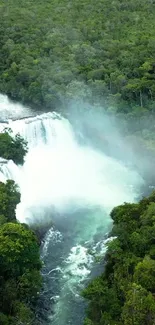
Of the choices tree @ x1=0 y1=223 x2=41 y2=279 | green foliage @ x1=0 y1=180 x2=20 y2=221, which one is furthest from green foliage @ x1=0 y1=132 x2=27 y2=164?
tree @ x1=0 y1=223 x2=41 y2=279

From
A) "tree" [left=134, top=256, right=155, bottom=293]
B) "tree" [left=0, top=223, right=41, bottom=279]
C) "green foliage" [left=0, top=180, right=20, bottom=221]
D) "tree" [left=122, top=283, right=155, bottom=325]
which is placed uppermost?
"green foliage" [left=0, top=180, right=20, bottom=221]

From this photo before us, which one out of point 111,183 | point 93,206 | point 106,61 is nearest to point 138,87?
point 106,61

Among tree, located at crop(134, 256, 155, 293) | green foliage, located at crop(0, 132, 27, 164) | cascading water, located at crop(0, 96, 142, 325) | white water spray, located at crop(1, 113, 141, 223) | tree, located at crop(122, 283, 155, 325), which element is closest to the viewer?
tree, located at crop(122, 283, 155, 325)

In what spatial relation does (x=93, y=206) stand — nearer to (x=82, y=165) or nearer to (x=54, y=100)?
(x=82, y=165)

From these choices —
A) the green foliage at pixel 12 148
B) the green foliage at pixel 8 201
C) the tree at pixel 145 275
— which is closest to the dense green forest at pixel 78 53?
the green foliage at pixel 12 148

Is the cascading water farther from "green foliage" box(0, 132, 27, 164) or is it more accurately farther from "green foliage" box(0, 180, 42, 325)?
"green foliage" box(0, 180, 42, 325)

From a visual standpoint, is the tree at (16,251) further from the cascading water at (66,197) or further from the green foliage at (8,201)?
the cascading water at (66,197)
